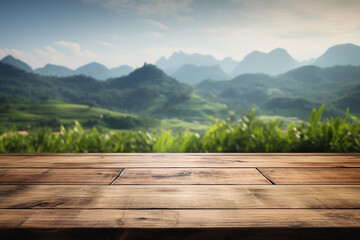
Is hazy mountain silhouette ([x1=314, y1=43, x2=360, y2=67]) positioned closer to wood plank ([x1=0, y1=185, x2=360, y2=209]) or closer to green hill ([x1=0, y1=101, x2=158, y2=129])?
green hill ([x1=0, y1=101, x2=158, y2=129])

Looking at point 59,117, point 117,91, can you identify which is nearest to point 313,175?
point 59,117

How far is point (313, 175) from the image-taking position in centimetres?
102

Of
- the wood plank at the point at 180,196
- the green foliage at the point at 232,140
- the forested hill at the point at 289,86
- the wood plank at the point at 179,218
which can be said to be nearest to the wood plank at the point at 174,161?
the wood plank at the point at 180,196

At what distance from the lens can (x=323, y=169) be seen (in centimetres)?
110

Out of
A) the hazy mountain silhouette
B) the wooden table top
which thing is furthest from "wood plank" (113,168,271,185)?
→ the hazy mountain silhouette

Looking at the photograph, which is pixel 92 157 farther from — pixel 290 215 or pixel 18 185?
pixel 290 215

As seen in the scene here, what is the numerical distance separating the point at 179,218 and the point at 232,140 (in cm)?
178

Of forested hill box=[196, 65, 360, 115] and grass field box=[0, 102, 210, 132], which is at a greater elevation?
forested hill box=[196, 65, 360, 115]

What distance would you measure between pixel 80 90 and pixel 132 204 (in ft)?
461

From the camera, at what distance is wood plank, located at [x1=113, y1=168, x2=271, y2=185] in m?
0.95

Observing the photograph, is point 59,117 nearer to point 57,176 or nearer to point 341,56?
point 57,176

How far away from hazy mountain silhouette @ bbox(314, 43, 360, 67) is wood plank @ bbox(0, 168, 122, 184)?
183637 millimetres

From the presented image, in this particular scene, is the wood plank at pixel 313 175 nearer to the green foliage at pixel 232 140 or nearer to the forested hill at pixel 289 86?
the green foliage at pixel 232 140
